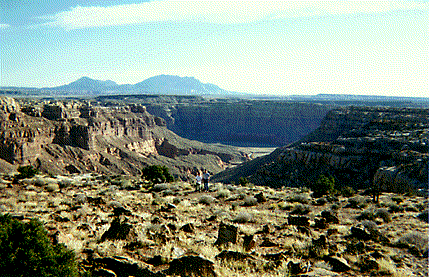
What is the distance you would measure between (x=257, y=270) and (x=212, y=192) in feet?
50.5

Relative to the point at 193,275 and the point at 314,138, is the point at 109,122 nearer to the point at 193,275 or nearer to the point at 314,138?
the point at 314,138

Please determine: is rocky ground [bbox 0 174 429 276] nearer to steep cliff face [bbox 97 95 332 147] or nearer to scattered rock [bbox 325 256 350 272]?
scattered rock [bbox 325 256 350 272]

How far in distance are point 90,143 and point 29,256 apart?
6817 centimetres

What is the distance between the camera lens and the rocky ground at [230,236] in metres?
7.75

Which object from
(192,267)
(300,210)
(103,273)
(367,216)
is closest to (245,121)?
(300,210)

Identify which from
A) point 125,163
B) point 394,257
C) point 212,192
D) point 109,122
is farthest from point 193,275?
point 109,122

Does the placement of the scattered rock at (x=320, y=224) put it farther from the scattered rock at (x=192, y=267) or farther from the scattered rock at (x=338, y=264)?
the scattered rock at (x=192, y=267)

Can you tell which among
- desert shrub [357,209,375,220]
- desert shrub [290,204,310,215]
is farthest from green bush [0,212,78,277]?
desert shrub [357,209,375,220]

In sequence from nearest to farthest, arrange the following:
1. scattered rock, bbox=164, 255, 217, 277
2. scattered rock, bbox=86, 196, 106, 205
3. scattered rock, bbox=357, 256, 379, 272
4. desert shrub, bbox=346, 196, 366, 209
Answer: scattered rock, bbox=164, 255, 217, 277
scattered rock, bbox=357, 256, 379, 272
scattered rock, bbox=86, 196, 106, 205
desert shrub, bbox=346, 196, 366, 209

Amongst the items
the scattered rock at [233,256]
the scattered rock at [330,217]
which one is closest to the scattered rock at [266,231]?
the scattered rock at [330,217]

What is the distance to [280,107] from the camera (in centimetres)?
16900

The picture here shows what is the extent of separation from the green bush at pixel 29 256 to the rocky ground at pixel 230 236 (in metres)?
0.96

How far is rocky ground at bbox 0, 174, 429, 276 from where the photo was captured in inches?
305

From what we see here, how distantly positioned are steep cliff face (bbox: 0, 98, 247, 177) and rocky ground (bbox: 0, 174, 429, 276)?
41.2 metres
